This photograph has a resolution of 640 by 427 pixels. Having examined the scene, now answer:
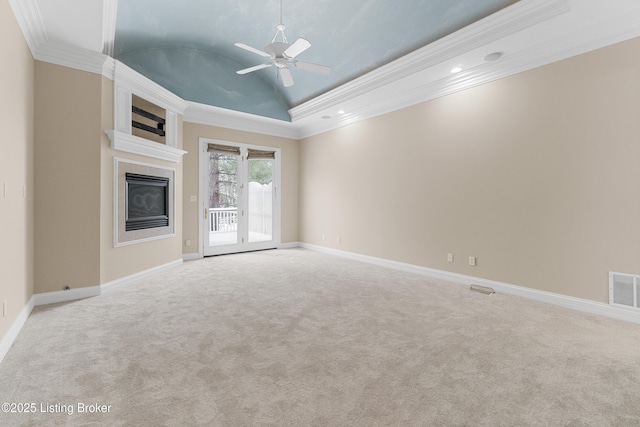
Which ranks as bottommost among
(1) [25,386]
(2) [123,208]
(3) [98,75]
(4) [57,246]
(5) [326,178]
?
(1) [25,386]

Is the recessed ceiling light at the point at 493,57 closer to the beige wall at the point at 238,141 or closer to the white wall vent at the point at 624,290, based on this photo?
the white wall vent at the point at 624,290

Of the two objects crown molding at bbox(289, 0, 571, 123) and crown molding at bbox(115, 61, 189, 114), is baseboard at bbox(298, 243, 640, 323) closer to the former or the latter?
crown molding at bbox(289, 0, 571, 123)

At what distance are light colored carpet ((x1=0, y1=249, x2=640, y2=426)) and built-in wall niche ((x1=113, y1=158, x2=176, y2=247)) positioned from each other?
103cm

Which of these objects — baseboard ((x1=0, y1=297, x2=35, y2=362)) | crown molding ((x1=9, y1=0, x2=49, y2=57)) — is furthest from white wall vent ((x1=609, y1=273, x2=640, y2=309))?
crown molding ((x1=9, y1=0, x2=49, y2=57))

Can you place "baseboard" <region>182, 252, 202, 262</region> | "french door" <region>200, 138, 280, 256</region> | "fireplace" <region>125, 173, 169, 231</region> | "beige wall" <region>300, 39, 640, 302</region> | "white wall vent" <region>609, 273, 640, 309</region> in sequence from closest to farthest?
1. "white wall vent" <region>609, 273, 640, 309</region>
2. "beige wall" <region>300, 39, 640, 302</region>
3. "fireplace" <region>125, 173, 169, 231</region>
4. "baseboard" <region>182, 252, 202, 262</region>
5. "french door" <region>200, 138, 280, 256</region>

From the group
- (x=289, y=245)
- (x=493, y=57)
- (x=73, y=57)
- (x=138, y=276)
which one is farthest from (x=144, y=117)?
(x=493, y=57)

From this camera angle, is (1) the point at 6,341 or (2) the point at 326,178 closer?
(1) the point at 6,341

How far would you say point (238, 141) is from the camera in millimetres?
6730

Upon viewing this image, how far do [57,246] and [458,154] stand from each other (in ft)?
17.2

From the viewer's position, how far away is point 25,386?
1.92 metres

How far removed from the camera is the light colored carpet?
5.54 ft

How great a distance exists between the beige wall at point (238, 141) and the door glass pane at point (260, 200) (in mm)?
332

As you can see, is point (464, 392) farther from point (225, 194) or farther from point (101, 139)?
point (225, 194)

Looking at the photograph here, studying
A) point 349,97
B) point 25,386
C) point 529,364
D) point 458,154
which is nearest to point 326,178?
point 349,97
